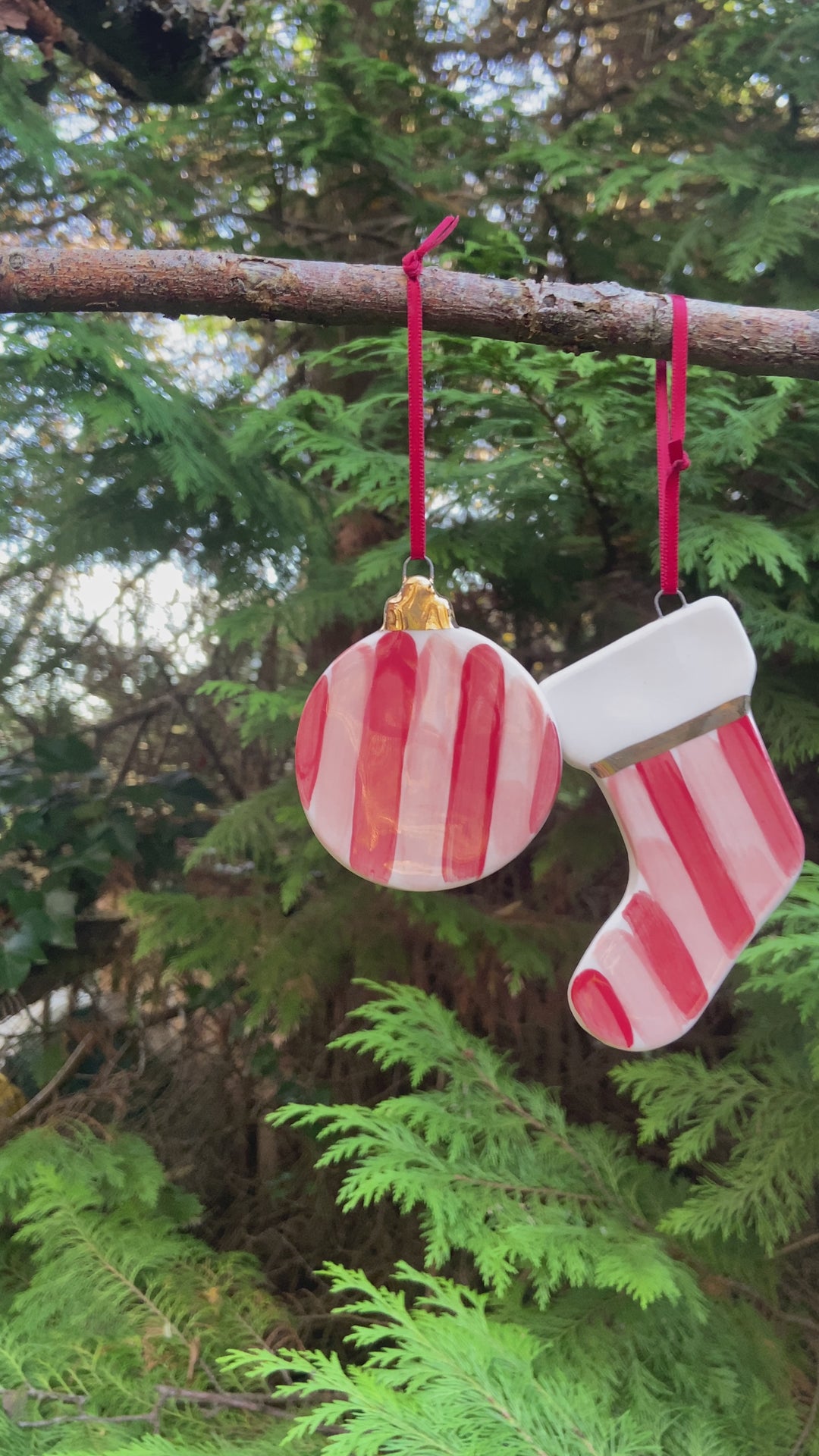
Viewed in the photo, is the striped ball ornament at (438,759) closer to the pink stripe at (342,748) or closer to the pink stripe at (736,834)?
the pink stripe at (342,748)

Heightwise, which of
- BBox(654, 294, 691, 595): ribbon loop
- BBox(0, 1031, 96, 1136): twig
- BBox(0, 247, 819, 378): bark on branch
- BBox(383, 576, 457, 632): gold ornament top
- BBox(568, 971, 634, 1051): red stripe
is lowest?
BBox(0, 1031, 96, 1136): twig

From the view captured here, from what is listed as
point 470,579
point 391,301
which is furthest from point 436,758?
point 470,579

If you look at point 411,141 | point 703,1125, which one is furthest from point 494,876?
point 411,141

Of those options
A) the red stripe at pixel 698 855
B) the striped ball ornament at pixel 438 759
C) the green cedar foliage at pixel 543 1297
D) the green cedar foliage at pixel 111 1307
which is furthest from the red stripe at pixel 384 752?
the green cedar foliage at pixel 111 1307

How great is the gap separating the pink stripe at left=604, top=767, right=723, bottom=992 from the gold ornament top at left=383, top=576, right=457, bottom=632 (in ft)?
0.66

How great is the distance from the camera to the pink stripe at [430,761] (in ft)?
1.98

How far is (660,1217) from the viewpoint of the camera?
3.19 ft

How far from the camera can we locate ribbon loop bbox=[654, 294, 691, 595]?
60cm

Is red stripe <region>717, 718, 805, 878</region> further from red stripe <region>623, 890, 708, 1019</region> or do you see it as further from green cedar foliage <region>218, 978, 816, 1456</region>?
green cedar foliage <region>218, 978, 816, 1456</region>

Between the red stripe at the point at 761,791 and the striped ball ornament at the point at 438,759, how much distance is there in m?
0.17

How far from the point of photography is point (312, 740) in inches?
24.7

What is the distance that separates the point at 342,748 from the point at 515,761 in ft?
0.44

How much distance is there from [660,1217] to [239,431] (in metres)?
1.17

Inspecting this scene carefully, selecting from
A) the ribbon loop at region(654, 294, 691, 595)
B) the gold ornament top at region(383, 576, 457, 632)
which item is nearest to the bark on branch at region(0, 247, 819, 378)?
the ribbon loop at region(654, 294, 691, 595)
